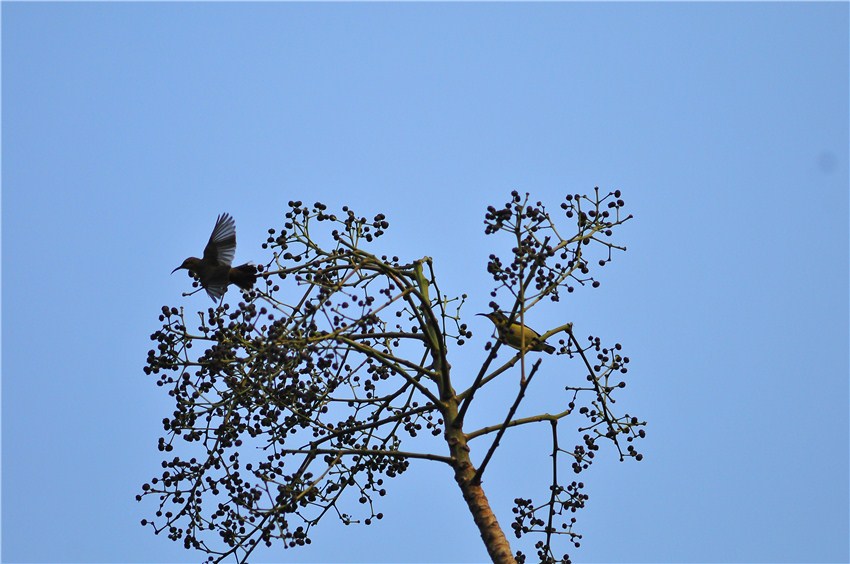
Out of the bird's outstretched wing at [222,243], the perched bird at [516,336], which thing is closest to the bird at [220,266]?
the bird's outstretched wing at [222,243]

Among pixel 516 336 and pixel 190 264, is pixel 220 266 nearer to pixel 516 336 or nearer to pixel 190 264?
pixel 190 264

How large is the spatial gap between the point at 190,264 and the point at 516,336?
2.42m

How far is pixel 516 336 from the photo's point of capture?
16.7 feet

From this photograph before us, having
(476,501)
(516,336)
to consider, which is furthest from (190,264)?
(476,501)

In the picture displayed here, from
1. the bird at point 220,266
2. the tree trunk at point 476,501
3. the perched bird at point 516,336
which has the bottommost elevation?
the tree trunk at point 476,501

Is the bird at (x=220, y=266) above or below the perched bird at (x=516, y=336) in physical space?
above

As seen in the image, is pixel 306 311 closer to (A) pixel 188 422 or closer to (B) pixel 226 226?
(A) pixel 188 422

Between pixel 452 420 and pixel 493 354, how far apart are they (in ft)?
2.41

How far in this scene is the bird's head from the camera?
6.47 metres

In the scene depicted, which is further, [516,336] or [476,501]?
[516,336]

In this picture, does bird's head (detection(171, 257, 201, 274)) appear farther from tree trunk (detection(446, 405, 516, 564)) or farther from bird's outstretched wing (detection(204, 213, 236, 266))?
tree trunk (detection(446, 405, 516, 564))

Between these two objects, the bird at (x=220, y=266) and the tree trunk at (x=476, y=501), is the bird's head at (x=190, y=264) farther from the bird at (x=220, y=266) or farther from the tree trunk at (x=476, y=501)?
the tree trunk at (x=476, y=501)

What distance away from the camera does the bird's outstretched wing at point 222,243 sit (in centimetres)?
648

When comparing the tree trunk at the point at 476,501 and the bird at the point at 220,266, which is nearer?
the tree trunk at the point at 476,501
